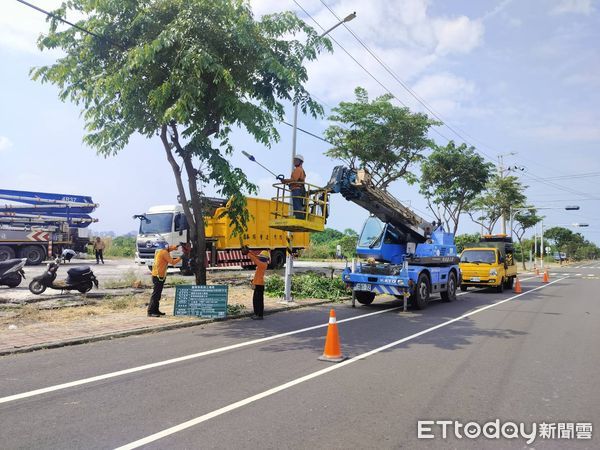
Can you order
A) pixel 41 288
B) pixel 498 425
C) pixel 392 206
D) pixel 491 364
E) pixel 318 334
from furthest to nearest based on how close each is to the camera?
pixel 392 206 → pixel 41 288 → pixel 318 334 → pixel 491 364 → pixel 498 425

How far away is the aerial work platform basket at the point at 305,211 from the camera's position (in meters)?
11.0

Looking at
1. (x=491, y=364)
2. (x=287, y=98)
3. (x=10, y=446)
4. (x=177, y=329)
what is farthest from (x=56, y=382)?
(x=287, y=98)

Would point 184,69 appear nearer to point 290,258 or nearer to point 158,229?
point 290,258

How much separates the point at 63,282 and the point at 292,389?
9.99 metres

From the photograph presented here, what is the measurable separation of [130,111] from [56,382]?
6349 mm

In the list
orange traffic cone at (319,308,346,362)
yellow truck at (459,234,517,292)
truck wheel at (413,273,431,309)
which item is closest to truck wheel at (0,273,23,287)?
orange traffic cone at (319,308,346,362)

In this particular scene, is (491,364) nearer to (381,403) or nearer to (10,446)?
(381,403)

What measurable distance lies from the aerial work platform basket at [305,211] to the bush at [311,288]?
14.5 feet

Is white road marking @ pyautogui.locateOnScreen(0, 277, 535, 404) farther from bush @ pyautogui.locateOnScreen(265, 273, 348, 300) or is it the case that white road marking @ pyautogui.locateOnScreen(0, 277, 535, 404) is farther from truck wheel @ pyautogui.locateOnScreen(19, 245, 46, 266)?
truck wheel @ pyautogui.locateOnScreen(19, 245, 46, 266)

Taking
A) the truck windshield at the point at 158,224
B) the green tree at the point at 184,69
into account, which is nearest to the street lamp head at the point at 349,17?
the green tree at the point at 184,69

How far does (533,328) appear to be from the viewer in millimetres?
10477

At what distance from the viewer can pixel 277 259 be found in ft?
84.3

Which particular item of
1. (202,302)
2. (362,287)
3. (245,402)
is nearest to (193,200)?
(202,302)

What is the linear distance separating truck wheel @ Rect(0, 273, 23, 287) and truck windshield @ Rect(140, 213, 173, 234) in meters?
7.62
